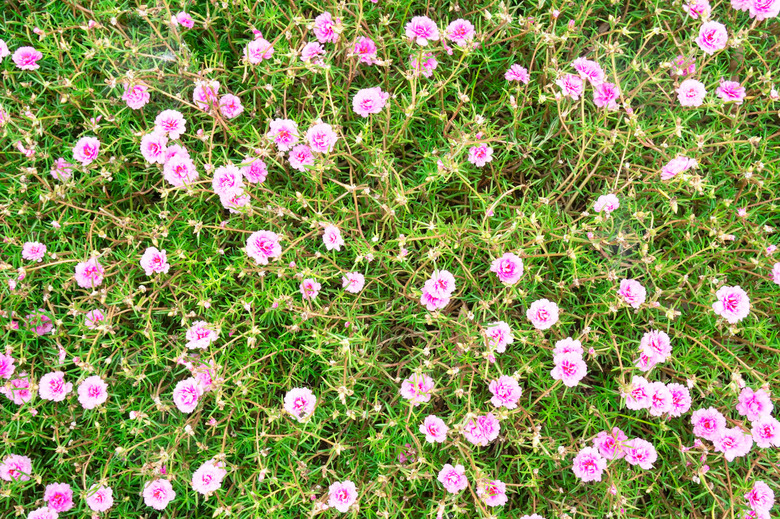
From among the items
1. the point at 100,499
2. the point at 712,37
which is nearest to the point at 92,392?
the point at 100,499

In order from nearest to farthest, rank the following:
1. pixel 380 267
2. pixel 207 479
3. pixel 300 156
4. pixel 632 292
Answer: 1. pixel 207 479
2. pixel 632 292
3. pixel 300 156
4. pixel 380 267

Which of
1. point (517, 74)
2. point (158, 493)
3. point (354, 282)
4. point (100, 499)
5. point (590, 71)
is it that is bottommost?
point (100, 499)

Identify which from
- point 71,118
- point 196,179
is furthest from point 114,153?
point 196,179

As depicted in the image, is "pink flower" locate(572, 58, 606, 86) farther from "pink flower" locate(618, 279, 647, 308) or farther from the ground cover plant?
"pink flower" locate(618, 279, 647, 308)

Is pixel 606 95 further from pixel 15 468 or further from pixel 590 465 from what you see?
pixel 15 468

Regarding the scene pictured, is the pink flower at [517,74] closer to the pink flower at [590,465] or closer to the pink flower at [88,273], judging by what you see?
the pink flower at [590,465]

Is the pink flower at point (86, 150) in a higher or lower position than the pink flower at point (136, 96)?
lower

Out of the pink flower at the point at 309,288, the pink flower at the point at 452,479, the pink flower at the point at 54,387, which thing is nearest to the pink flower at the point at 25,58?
the pink flower at the point at 54,387

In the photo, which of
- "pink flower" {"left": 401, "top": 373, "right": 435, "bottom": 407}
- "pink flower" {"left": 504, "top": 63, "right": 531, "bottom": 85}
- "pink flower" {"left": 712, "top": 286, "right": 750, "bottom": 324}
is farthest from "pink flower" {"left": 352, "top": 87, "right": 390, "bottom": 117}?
"pink flower" {"left": 712, "top": 286, "right": 750, "bottom": 324}
